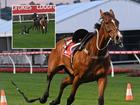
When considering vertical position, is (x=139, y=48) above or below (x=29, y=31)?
below

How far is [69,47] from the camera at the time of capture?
13.0 m

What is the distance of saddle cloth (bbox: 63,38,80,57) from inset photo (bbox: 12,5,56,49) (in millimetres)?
14818

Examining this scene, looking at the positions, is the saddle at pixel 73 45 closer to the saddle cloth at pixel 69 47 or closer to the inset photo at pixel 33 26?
the saddle cloth at pixel 69 47

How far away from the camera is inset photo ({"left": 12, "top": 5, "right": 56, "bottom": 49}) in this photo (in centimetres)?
2870

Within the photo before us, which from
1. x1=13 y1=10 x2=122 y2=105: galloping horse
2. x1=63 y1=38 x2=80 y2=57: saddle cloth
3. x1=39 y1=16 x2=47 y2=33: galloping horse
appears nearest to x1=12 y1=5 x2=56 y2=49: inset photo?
x1=39 y1=16 x2=47 y2=33: galloping horse

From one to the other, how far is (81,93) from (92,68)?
7.72 metres

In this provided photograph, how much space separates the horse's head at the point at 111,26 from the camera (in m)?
10.8

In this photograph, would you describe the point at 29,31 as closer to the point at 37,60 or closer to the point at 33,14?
the point at 33,14

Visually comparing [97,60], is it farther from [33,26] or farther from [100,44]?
[33,26]

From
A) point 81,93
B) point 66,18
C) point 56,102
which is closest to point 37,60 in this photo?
point 66,18

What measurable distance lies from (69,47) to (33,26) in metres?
16.6

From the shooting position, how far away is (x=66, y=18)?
4619 centimetres

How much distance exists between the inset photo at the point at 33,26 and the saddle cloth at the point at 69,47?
1482 cm

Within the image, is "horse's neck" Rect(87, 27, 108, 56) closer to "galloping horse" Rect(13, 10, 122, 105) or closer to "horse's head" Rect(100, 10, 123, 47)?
"galloping horse" Rect(13, 10, 122, 105)
